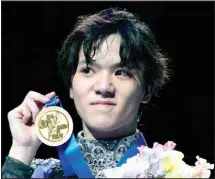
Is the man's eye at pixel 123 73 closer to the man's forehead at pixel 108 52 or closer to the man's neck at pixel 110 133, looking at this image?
the man's forehead at pixel 108 52

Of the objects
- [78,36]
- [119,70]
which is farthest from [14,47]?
[119,70]

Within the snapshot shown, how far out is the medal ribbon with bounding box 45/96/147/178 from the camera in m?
1.66

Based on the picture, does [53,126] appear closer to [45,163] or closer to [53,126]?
[53,126]

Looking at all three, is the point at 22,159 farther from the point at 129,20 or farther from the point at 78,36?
the point at 129,20

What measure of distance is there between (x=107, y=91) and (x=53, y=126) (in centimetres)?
22

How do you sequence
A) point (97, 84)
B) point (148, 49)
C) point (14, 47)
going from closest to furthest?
point (97, 84) < point (148, 49) < point (14, 47)

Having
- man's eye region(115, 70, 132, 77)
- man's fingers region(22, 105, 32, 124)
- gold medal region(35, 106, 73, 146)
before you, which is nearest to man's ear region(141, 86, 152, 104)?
man's eye region(115, 70, 132, 77)

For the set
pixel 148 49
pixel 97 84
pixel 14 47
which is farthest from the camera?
pixel 14 47

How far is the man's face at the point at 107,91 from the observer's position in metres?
1.66

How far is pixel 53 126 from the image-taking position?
5.57 feet

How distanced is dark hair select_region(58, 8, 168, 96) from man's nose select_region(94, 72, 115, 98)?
0.07 metres

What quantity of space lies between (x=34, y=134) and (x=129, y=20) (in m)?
0.52

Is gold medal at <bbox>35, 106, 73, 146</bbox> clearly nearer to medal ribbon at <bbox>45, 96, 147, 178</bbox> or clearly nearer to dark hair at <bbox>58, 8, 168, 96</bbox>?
medal ribbon at <bbox>45, 96, 147, 178</bbox>

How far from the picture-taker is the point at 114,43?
5.64 feet
